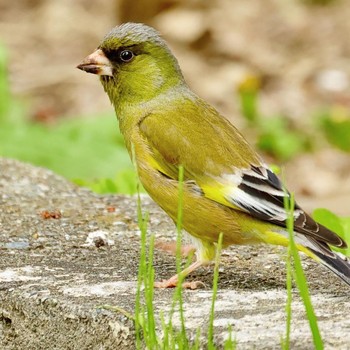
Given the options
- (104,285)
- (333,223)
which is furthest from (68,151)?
(104,285)

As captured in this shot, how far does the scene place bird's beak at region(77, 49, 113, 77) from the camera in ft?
15.3

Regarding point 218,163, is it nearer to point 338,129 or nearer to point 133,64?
point 133,64

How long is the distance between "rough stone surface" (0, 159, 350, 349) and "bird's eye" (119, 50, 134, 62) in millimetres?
735

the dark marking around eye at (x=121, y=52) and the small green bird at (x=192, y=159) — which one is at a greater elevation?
the dark marking around eye at (x=121, y=52)

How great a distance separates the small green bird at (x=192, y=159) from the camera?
4.14 metres

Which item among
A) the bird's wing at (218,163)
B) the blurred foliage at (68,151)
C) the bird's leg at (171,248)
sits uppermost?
the blurred foliage at (68,151)

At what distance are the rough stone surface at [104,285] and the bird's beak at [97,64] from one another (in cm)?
67

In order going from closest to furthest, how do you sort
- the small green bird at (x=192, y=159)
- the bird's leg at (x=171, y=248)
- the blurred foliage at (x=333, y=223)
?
the small green bird at (x=192, y=159) < the bird's leg at (x=171, y=248) < the blurred foliage at (x=333, y=223)

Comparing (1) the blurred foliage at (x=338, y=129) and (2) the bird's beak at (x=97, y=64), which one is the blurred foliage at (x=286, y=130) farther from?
(2) the bird's beak at (x=97, y=64)

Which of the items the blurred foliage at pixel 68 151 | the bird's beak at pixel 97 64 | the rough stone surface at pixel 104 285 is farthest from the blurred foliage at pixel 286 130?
the bird's beak at pixel 97 64

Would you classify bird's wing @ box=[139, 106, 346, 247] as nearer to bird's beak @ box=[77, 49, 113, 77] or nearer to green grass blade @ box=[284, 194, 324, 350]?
bird's beak @ box=[77, 49, 113, 77]

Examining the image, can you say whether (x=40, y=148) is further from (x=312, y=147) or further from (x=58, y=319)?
(x=58, y=319)

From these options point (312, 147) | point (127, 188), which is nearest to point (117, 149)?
point (127, 188)

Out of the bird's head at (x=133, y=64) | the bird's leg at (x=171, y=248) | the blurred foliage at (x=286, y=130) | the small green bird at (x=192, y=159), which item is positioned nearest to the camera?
the small green bird at (x=192, y=159)
